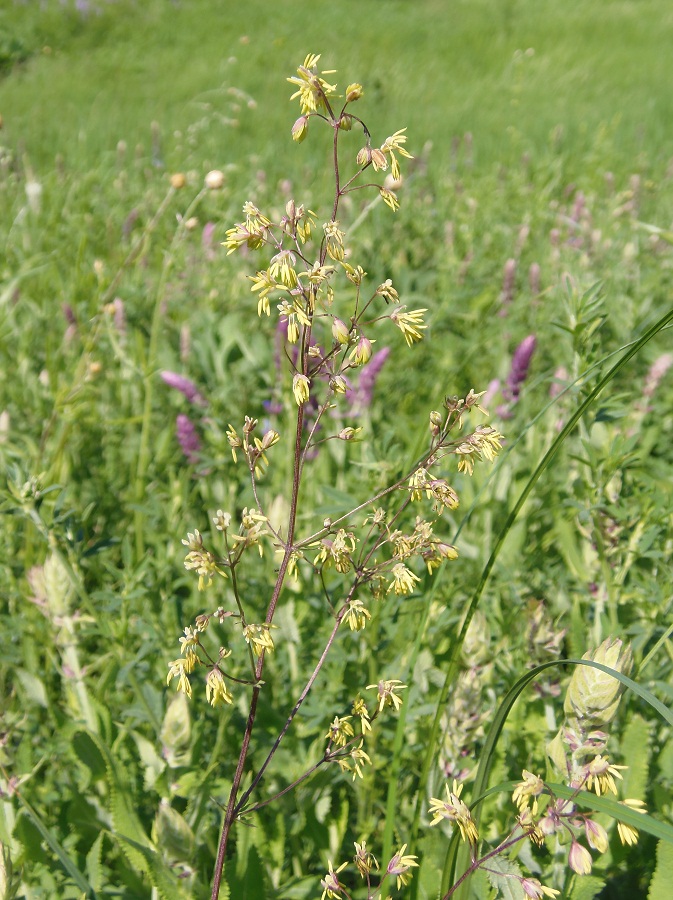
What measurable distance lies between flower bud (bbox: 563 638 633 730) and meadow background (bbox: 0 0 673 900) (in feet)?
0.72

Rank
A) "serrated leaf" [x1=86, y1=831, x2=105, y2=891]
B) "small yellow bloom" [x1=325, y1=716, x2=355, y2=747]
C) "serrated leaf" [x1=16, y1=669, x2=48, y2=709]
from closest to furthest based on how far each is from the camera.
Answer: "small yellow bloom" [x1=325, y1=716, x2=355, y2=747] < "serrated leaf" [x1=86, y1=831, x2=105, y2=891] < "serrated leaf" [x1=16, y1=669, x2=48, y2=709]

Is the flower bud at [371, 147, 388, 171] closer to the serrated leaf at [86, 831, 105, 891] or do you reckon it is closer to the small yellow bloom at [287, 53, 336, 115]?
the small yellow bloom at [287, 53, 336, 115]

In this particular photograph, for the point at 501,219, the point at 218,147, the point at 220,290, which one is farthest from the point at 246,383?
the point at 218,147

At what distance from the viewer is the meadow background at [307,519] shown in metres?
1.40

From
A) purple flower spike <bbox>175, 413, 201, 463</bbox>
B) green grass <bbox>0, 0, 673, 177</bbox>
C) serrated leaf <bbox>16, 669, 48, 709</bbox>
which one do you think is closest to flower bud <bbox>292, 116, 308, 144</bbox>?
serrated leaf <bbox>16, 669, 48, 709</bbox>

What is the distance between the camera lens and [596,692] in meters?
0.99

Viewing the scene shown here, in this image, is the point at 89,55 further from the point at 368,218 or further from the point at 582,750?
the point at 582,750

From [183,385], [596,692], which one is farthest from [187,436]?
[596,692]

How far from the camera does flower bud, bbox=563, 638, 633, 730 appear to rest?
99 centimetres

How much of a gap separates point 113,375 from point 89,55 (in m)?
10.6

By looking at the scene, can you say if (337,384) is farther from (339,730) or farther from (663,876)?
(663,876)

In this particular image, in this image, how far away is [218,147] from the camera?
6.70 m

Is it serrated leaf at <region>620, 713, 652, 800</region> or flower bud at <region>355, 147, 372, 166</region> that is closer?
flower bud at <region>355, 147, 372, 166</region>

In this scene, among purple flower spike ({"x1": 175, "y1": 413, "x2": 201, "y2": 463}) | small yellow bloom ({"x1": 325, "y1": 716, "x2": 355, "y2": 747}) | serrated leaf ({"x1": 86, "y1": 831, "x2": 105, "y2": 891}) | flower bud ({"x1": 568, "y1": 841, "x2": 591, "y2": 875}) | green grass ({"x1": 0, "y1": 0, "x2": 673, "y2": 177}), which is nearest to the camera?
flower bud ({"x1": 568, "y1": 841, "x2": 591, "y2": 875})
